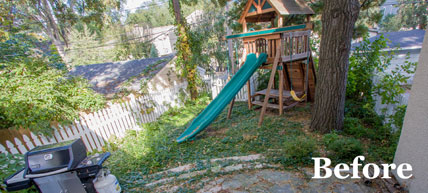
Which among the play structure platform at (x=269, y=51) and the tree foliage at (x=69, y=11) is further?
the tree foliage at (x=69, y=11)

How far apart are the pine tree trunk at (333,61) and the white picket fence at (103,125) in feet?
15.6

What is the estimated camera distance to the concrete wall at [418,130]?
1931 millimetres

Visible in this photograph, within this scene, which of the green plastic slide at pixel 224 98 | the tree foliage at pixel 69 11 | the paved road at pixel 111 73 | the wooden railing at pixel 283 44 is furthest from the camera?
the tree foliage at pixel 69 11

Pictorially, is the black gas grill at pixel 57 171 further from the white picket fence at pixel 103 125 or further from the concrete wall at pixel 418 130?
the concrete wall at pixel 418 130

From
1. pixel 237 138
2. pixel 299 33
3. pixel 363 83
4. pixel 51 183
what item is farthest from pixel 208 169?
pixel 363 83

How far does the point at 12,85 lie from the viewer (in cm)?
418

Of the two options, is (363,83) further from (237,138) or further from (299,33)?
(237,138)

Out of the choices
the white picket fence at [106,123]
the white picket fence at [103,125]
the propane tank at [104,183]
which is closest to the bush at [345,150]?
the propane tank at [104,183]

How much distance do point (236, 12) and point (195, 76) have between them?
371cm

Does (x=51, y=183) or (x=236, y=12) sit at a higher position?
(x=236, y=12)

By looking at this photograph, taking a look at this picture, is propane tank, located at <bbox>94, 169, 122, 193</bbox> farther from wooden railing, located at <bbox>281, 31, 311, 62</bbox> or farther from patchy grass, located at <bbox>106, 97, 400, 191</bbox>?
wooden railing, located at <bbox>281, 31, 311, 62</bbox>

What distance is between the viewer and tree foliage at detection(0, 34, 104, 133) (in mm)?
3959

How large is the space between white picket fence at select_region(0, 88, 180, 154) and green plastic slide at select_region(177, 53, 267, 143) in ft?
6.80

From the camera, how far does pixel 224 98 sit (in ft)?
15.3
